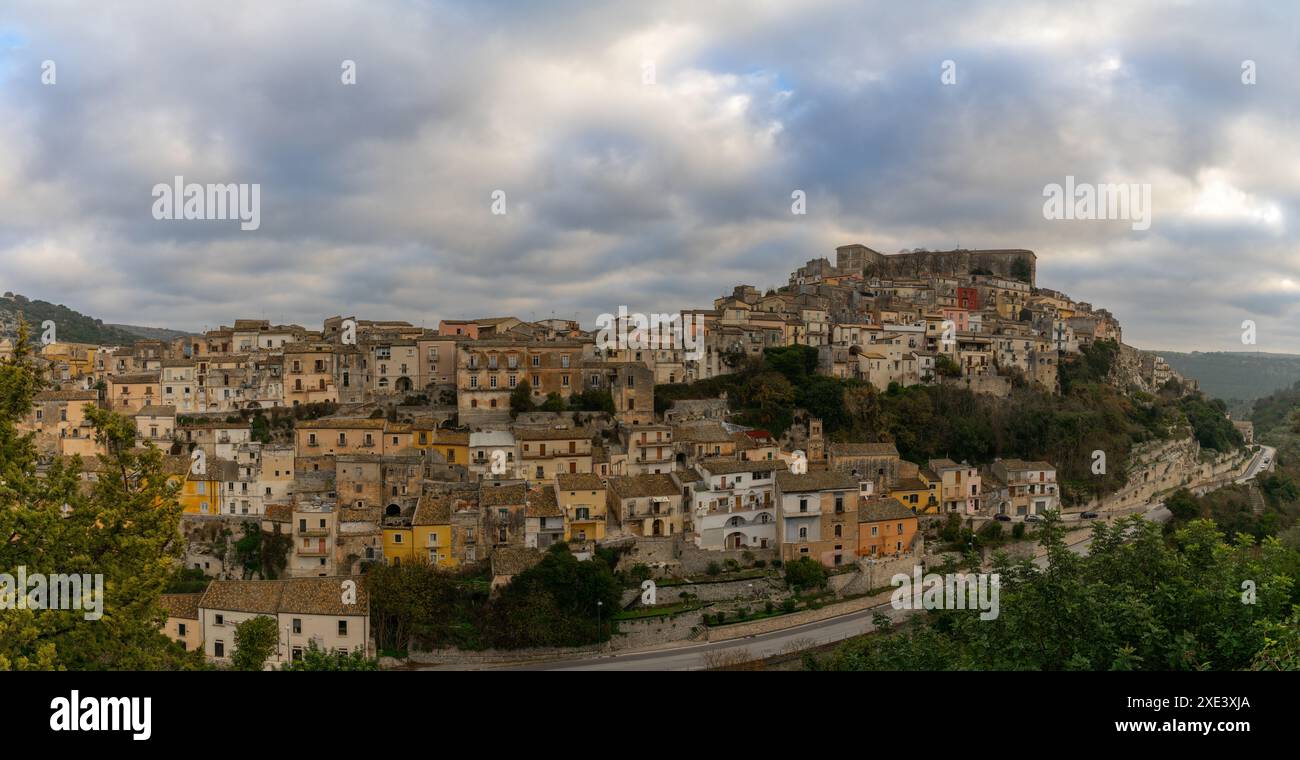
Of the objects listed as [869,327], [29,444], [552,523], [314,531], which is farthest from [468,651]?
[869,327]

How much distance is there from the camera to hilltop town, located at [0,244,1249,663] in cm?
2450

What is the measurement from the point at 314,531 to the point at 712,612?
13.0 meters

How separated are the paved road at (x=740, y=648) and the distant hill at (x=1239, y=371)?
91127 millimetres

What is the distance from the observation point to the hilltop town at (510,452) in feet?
80.4

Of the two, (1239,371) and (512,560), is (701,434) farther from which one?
(1239,371)

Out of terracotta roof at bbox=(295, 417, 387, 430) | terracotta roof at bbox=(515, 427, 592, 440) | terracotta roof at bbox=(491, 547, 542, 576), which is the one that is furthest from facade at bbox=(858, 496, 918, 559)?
terracotta roof at bbox=(295, 417, 387, 430)

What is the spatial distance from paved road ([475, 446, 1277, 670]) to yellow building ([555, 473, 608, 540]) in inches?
168

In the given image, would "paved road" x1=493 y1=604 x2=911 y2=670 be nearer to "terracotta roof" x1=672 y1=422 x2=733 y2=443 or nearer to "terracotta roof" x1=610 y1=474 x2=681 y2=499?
"terracotta roof" x1=610 y1=474 x2=681 y2=499

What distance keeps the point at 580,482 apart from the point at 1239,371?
119498 millimetres

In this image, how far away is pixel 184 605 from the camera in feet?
71.4

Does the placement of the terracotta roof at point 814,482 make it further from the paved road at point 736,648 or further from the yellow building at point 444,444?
the yellow building at point 444,444

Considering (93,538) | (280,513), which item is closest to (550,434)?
(280,513)
